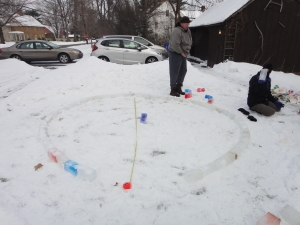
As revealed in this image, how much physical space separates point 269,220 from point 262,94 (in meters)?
3.11

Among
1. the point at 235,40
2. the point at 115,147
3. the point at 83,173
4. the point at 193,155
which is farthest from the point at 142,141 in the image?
the point at 235,40

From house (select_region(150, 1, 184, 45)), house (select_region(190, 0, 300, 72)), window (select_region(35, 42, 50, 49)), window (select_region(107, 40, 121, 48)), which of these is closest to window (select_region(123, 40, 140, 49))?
window (select_region(107, 40, 121, 48))

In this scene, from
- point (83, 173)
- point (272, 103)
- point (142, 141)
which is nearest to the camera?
point (83, 173)

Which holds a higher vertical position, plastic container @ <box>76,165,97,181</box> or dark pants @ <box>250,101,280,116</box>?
dark pants @ <box>250,101,280,116</box>

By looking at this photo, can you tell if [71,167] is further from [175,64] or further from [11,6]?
[11,6]

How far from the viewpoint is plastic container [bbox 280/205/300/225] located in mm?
1998

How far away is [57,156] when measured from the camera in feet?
9.46

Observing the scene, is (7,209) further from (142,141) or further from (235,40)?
(235,40)

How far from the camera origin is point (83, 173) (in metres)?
2.57

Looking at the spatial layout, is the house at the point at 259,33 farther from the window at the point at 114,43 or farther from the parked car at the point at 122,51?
the window at the point at 114,43

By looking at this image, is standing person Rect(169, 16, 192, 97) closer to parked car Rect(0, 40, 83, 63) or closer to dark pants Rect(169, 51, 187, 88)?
dark pants Rect(169, 51, 187, 88)

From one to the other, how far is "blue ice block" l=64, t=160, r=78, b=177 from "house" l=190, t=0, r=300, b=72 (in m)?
10.6

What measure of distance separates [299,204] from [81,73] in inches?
257

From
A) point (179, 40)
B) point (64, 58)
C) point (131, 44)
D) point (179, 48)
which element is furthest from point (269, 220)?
point (64, 58)
